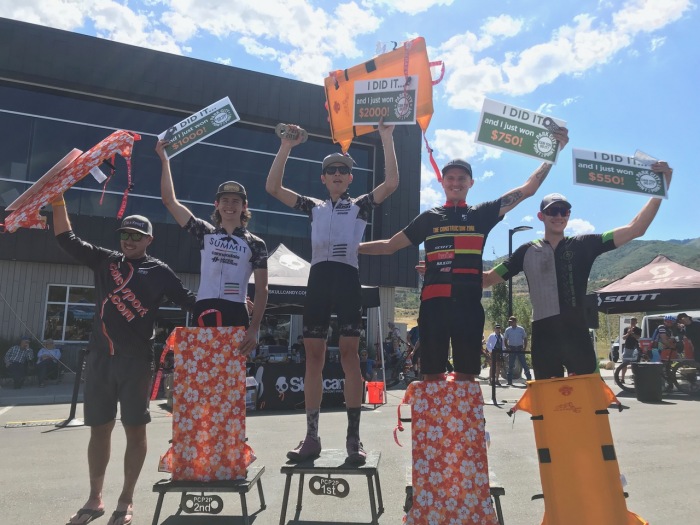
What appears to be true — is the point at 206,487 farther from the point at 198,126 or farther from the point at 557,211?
the point at 557,211

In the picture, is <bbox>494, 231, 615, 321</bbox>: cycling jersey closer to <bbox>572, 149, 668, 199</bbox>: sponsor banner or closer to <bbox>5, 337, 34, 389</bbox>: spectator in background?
<bbox>572, 149, 668, 199</bbox>: sponsor banner

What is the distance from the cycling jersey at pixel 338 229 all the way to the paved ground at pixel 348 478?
1.94 m

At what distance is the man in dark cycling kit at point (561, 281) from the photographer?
3396 millimetres

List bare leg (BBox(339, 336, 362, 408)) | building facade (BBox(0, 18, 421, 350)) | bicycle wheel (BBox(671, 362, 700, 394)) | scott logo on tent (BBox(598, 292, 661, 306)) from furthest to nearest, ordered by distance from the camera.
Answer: building facade (BBox(0, 18, 421, 350))
scott logo on tent (BBox(598, 292, 661, 306))
bicycle wheel (BBox(671, 362, 700, 394))
bare leg (BBox(339, 336, 362, 408))

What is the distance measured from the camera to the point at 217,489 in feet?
10.7

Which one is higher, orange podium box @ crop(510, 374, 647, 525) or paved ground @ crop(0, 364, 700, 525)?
orange podium box @ crop(510, 374, 647, 525)

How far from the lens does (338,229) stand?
12.4 ft

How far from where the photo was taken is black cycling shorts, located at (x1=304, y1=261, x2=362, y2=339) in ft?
12.1

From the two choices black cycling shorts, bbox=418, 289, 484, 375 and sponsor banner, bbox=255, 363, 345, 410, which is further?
sponsor banner, bbox=255, 363, 345, 410

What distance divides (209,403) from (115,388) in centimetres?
76

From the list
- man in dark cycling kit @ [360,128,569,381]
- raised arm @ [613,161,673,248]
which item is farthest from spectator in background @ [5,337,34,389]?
raised arm @ [613,161,673,248]

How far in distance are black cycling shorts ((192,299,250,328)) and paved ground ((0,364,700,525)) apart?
1.43 m

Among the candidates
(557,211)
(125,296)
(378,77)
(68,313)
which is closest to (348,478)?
(125,296)

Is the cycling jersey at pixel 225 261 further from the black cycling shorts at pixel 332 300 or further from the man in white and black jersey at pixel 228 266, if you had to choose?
the black cycling shorts at pixel 332 300
